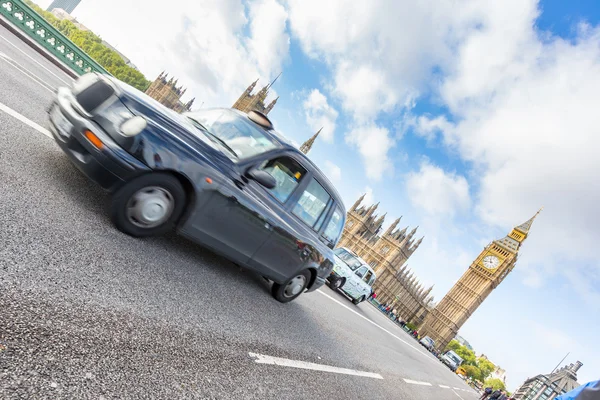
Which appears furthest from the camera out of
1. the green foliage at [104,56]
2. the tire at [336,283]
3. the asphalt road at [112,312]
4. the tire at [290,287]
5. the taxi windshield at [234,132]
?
the green foliage at [104,56]

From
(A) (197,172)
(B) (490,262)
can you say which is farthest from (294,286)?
(B) (490,262)

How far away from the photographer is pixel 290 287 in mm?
5387

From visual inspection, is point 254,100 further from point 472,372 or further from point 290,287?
point 472,372

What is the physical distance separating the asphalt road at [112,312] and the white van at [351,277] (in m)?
7.67

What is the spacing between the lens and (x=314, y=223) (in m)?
5.20

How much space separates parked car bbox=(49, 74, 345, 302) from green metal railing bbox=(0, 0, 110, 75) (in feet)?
34.7

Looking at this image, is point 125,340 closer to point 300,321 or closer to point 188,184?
point 188,184

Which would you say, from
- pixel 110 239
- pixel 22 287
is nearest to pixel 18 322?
pixel 22 287

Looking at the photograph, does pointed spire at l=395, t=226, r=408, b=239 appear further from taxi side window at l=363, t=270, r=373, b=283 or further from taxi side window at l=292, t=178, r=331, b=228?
taxi side window at l=292, t=178, r=331, b=228

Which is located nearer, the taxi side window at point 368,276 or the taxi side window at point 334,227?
the taxi side window at point 334,227

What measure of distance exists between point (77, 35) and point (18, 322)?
12178cm

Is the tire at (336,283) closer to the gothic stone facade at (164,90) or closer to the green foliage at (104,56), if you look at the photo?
the gothic stone facade at (164,90)

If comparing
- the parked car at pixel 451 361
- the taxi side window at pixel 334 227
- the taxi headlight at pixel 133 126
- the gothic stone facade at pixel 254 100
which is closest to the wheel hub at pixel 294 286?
the taxi side window at pixel 334 227

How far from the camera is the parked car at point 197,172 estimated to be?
3.13 m
